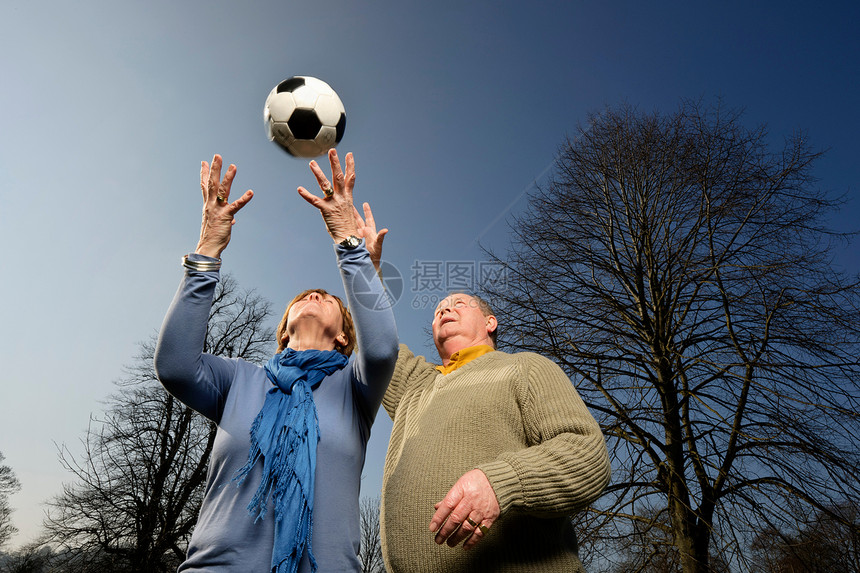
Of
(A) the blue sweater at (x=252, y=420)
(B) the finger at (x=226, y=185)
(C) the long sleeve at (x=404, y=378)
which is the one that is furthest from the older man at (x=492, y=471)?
(B) the finger at (x=226, y=185)

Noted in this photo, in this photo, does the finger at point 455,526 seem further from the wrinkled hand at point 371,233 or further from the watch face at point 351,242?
the wrinkled hand at point 371,233

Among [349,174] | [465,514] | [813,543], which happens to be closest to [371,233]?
[349,174]

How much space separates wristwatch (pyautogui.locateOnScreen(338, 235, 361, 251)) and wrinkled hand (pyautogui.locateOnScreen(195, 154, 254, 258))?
608 mm

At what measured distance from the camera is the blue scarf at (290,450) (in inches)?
83.3

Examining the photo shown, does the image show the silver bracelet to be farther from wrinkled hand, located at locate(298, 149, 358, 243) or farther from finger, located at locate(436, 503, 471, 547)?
finger, located at locate(436, 503, 471, 547)

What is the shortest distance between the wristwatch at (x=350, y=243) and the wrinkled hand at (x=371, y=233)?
57 cm

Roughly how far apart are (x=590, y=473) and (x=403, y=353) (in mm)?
1729

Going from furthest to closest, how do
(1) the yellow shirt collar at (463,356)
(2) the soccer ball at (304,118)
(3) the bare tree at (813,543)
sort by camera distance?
(3) the bare tree at (813,543) < (2) the soccer ball at (304,118) < (1) the yellow shirt collar at (463,356)

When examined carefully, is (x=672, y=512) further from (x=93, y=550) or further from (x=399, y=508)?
(x=93, y=550)

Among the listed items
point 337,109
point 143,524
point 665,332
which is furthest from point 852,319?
point 143,524

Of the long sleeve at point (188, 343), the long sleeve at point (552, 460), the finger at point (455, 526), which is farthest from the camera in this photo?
the long sleeve at point (188, 343)

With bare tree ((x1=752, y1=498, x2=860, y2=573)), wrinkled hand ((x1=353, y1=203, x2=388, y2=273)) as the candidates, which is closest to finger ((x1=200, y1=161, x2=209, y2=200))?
wrinkled hand ((x1=353, y1=203, x2=388, y2=273))

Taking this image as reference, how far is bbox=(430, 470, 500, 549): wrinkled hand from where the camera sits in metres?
1.95

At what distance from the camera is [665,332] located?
8.56m
